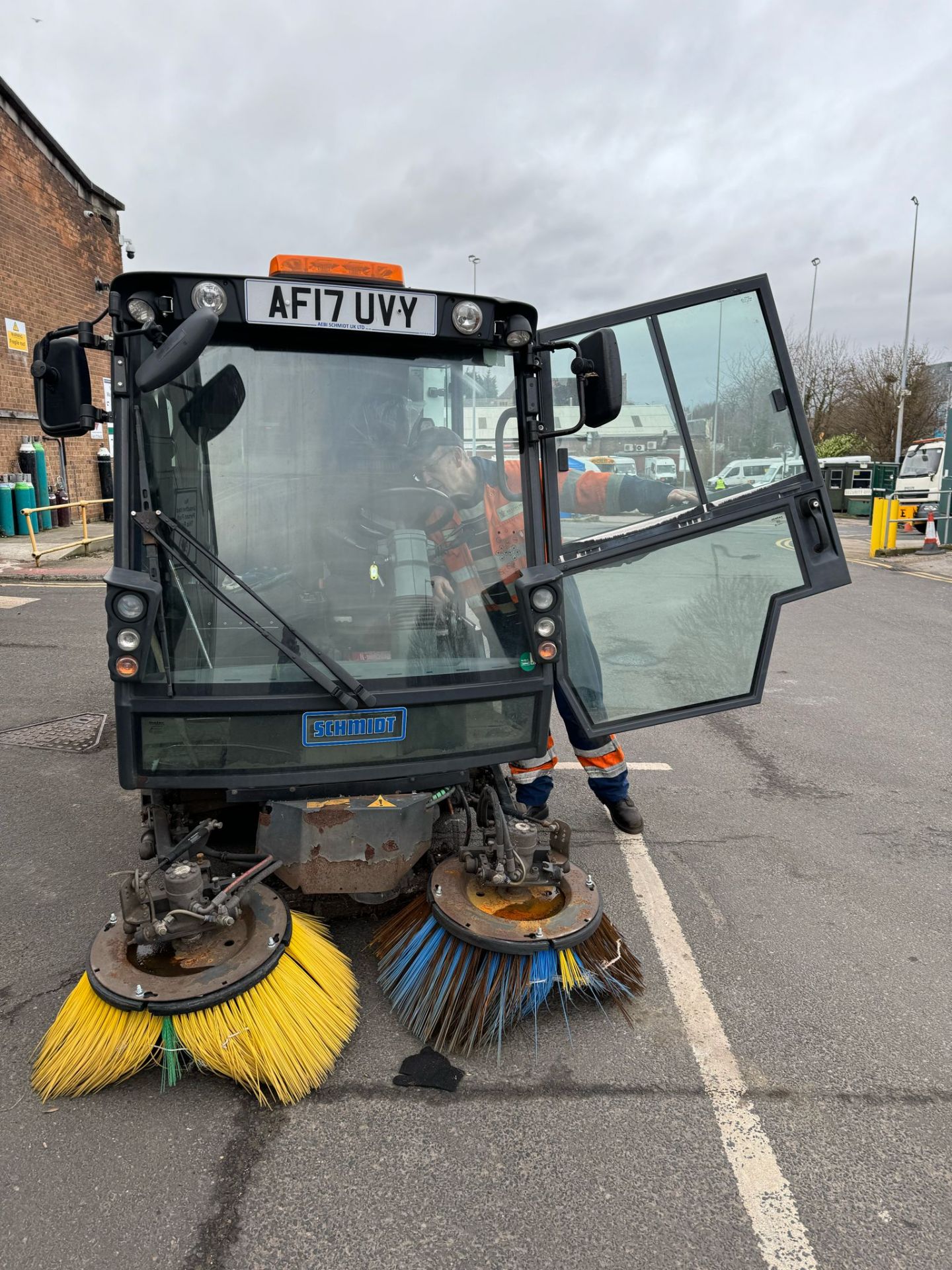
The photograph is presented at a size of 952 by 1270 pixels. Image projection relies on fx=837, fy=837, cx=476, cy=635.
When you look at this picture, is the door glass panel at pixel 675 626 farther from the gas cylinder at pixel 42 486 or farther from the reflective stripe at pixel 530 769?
the gas cylinder at pixel 42 486

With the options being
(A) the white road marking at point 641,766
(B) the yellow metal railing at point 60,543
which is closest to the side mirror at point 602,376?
(A) the white road marking at point 641,766

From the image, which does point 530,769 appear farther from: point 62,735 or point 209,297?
point 62,735

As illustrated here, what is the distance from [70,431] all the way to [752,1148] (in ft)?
9.89

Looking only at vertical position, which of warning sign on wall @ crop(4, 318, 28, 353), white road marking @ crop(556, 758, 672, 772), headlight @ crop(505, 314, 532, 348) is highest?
warning sign on wall @ crop(4, 318, 28, 353)

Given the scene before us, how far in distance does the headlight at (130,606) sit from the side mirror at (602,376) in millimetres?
1630

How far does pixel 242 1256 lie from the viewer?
6.28 ft

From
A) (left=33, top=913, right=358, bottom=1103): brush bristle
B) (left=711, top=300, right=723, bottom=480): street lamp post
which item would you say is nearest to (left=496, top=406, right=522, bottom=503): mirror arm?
(left=711, top=300, right=723, bottom=480): street lamp post

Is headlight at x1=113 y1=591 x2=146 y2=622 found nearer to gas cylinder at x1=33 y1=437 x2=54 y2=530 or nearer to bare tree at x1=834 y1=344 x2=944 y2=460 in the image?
gas cylinder at x1=33 y1=437 x2=54 y2=530

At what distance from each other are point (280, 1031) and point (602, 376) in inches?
91.6

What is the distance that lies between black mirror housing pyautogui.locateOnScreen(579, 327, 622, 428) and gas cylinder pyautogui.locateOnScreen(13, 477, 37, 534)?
14740mm

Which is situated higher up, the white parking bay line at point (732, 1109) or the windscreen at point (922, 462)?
the windscreen at point (922, 462)

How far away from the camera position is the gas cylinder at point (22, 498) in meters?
15.1

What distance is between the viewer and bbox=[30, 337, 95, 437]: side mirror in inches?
108

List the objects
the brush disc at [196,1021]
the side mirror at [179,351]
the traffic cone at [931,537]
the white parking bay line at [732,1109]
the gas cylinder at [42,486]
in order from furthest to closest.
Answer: the traffic cone at [931,537]
the gas cylinder at [42,486]
the brush disc at [196,1021]
the side mirror at [179,351]
the white parking bay line at [732,1109]
